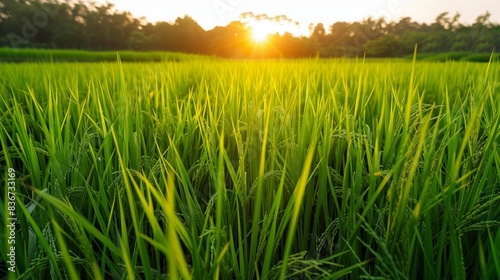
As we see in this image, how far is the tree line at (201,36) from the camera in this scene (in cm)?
1073

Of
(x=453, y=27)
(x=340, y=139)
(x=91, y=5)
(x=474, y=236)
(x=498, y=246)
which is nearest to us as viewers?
(x=498, y=246)

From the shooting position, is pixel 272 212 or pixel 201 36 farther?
pixel 201 36

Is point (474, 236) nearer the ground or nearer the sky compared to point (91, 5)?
nearer the ground

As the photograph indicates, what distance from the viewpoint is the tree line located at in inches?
423

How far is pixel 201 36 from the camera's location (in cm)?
1416

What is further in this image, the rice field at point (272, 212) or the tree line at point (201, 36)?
the tree line at point (201, 36)

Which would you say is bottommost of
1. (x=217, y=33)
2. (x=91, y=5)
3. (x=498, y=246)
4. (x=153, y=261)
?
(x=153, y=261)

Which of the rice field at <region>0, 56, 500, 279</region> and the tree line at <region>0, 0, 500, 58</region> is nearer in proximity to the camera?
the rice field at <region>0, 56, 500, 279</region>

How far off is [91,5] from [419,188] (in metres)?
15.8

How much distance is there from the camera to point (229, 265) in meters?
0.42

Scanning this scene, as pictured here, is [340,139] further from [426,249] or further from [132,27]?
[132,27]

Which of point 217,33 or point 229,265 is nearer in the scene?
point 229,265

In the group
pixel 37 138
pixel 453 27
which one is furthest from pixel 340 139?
pixel 453 27

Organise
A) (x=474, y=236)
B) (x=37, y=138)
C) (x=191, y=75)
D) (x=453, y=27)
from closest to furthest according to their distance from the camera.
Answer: (x=474, y=236) < (x=37, y=138) < (x=191, y=75) < (x=453, y=27)
